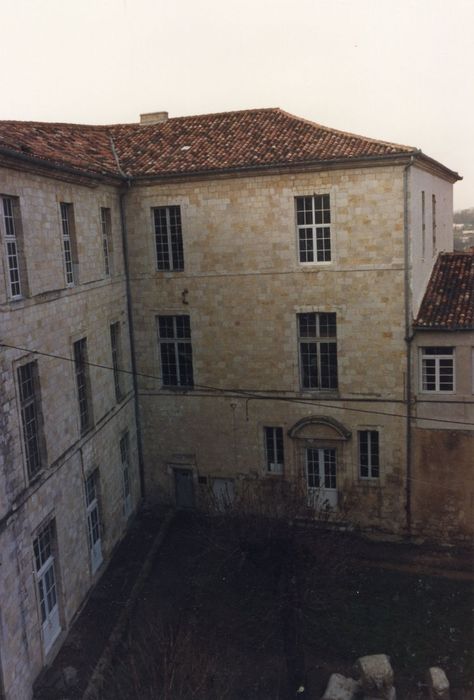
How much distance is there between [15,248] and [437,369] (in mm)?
12820

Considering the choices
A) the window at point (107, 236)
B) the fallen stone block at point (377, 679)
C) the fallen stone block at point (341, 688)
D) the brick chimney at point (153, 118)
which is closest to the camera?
the fallen stone block at point (377, 679)

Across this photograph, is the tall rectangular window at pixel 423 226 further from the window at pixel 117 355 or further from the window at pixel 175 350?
the window at pixel 117 355

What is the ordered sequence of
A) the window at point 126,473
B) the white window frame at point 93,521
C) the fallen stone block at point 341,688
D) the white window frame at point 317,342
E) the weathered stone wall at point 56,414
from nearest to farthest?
1. the weathered stone wall at point 56,414
2. the fallen stone block at point 341,688
3. the white window frame at point 93,521
4. the white window frame at point 317,342
5. the window at point 126,473

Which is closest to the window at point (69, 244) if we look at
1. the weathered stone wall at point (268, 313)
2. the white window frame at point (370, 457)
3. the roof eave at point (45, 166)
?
the roof eave at point (45, 166)

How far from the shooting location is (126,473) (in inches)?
885

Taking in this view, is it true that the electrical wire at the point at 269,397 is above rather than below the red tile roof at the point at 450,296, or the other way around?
below

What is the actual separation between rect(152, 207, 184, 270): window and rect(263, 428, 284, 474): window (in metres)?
6.30

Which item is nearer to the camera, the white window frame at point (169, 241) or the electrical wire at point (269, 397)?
the electrical wire at point (269, 397)

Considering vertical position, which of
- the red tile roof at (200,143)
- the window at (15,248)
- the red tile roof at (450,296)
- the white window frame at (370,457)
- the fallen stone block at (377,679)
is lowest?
the fallen stone block at (377,679)

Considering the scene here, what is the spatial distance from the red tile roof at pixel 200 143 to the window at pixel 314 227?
53.3 inches

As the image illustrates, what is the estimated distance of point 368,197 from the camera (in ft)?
66.8

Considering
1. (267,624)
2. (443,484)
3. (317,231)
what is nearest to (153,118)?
(317,231)

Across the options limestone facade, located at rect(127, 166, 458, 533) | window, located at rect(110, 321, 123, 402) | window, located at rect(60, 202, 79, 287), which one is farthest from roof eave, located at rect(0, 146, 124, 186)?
window, located at rect(110, 321, 123, 402)

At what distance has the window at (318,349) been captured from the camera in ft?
70.7
